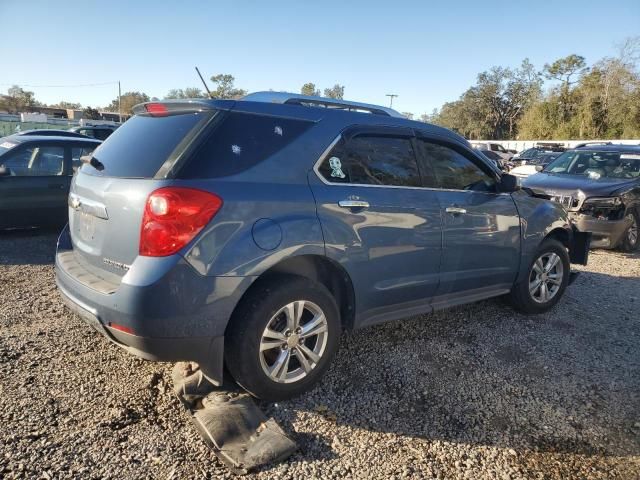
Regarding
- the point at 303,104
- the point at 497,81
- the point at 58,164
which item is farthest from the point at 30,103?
the point at 303,104

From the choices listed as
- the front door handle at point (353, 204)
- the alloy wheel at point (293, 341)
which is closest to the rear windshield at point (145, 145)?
the front door handle at point (353, 204)

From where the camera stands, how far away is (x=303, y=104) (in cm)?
341

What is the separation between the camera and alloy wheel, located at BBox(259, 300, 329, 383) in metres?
2.96

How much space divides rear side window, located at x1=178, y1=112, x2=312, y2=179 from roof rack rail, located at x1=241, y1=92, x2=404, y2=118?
0.28m

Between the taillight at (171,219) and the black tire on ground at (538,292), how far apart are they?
344 cm

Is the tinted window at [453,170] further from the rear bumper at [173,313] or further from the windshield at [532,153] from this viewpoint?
the windshield at [532,153]

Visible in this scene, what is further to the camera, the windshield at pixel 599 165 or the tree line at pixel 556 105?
the tree line at pixel 556 105

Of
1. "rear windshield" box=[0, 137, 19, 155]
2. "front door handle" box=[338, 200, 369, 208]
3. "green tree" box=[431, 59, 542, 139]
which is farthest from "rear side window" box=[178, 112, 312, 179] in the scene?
"green tree" box=[431, 59, 542, 139]

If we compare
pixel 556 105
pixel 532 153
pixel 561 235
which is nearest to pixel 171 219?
pixel 561 235

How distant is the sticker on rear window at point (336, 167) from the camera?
3240 millimetres

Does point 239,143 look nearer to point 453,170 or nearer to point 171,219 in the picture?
point 171,219

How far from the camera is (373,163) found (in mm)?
3508

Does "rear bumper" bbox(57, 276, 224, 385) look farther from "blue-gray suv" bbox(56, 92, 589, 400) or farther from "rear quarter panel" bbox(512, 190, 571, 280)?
"rear quarter panel" bbox(512, 190, 571, 280)

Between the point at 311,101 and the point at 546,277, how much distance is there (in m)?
3.15
